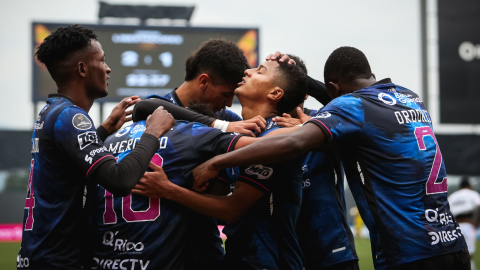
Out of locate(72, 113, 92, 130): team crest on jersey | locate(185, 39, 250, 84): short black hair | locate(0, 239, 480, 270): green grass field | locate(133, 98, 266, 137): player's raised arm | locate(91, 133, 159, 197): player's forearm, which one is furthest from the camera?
locate(0, 239, 480, 270): green grass field

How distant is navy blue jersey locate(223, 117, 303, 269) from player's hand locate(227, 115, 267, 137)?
0.83 feet

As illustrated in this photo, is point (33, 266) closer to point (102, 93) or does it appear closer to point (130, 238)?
point (130, 238)

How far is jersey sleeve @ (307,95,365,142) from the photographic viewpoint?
2.75 meters

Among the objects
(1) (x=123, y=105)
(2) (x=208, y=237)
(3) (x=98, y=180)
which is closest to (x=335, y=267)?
(2) (x=208, y=237)

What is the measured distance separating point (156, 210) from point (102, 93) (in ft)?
2.83

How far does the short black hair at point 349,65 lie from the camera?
10.6 feet

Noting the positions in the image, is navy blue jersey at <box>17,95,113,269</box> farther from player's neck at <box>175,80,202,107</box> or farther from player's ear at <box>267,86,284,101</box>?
player's neck at <box>175,80,202,107</box>

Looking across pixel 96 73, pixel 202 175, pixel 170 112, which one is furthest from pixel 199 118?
pixel 96 73

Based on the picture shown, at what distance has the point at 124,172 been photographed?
2.33m

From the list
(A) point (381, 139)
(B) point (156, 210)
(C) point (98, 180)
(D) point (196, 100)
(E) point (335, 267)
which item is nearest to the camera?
(C) point (98, 180)

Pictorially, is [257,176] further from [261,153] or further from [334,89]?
[334,89]

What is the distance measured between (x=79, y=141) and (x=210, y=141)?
0.71 meters

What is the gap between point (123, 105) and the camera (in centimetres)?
381

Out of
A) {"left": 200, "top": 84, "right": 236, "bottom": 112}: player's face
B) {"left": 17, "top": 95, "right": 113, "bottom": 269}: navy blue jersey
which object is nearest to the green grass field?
{"left": 200, "top": 84, "right": 236, "bottom": 112}: player's face
